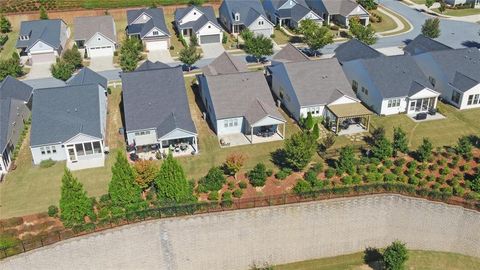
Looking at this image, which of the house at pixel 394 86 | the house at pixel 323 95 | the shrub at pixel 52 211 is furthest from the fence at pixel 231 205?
the house at pixel 394 86

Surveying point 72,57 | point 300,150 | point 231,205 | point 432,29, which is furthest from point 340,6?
point 231,205

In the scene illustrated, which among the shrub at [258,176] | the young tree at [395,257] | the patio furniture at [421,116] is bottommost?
the young tree at [395,257]

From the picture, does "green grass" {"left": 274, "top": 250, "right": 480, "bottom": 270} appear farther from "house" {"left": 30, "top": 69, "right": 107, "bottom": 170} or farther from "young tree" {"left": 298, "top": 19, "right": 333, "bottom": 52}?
"young tree" {"left": 298, "top": 19, "right": 333, "bottom": 52}

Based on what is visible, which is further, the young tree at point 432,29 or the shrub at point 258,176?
the young tree at point 432,29

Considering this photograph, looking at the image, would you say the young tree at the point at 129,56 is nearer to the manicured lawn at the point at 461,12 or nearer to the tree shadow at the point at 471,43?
the tree shadow at the point at 471,43

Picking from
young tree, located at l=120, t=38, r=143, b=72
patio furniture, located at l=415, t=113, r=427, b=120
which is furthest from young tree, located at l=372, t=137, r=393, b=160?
young tree, located at l=120, t=38, r=143, b=72

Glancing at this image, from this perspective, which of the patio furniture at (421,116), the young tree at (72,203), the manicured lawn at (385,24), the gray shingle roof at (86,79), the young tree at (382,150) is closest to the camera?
the young tree at (72,203)

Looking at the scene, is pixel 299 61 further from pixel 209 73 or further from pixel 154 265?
pixel 154 265
